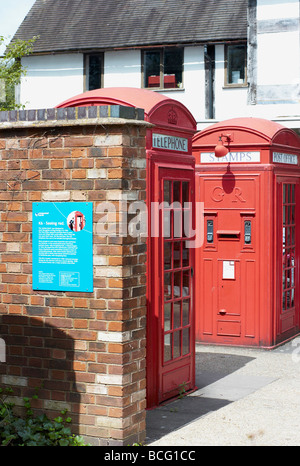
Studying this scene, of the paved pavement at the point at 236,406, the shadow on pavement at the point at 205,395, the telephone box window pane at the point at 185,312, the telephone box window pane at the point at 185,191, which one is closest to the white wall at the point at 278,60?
the paved pavement at the point at 236,406

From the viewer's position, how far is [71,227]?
19.5 feet

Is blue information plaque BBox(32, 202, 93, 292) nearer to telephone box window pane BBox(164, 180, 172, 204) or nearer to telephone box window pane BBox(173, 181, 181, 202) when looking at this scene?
telephone box window pane BBox(164, 180, 172, 204)

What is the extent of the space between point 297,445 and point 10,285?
8.38ft

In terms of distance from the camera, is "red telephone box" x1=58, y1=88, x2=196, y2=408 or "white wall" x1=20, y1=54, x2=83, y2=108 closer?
"red telephone box" x1=58, y1=88, x2=196, y2=408

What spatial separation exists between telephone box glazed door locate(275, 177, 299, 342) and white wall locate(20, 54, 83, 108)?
49.9 feet

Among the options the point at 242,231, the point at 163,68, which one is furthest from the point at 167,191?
the point at 163,68

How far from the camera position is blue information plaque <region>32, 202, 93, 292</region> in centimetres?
589

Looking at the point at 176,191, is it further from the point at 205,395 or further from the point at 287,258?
the point at 287,258

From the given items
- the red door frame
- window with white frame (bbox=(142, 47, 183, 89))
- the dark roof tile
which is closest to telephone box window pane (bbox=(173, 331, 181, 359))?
the red door frame

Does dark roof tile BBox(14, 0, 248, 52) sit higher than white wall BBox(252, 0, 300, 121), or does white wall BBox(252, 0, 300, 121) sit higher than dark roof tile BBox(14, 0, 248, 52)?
dark roof tile BBox(14, 0, 248, 52)

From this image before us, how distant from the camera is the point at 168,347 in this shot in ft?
25.0

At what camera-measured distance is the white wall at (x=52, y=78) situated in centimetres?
2533

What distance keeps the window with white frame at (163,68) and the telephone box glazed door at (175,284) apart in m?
16.6

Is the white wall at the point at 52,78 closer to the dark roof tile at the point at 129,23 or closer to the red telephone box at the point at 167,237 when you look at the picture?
the dark roof tile at the point at 129,23
